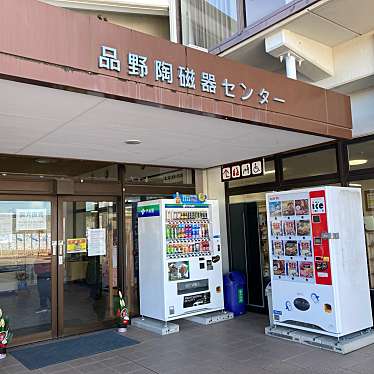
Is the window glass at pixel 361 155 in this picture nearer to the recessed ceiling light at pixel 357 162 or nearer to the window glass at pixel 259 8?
the recessed ceiling light at pixel 357 162

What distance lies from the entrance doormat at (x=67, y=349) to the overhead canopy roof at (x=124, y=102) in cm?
266

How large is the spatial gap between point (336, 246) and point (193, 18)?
16.5 feet

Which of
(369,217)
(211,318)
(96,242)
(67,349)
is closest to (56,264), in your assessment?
(96,242)

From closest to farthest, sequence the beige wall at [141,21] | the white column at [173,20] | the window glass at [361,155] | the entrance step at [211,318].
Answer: the window glass at [361,155] < the entrance step at [211,318] < the white column at [173,20] < the beige wall at [141,21]

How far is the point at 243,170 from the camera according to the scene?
6996mm

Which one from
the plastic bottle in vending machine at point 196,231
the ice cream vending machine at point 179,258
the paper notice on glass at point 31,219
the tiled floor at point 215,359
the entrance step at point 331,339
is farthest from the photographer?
the plastic bottle in vending machine at point 196,231

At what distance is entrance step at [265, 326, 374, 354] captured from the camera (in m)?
4.82

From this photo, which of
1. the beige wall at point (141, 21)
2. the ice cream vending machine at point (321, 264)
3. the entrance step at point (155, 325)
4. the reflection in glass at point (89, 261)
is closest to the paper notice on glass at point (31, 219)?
the reflection in glass at point (89, 261)

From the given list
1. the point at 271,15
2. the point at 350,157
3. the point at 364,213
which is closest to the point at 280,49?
the point at 271,15

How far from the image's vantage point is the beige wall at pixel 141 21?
8805 mm

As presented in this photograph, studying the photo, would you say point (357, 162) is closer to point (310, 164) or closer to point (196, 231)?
point (310, 164)

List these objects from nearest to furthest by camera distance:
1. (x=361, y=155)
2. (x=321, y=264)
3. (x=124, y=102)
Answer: (x=124, y=102) → (x=321, y=264) → (x=361, y=155)

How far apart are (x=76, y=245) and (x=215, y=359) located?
2790mm

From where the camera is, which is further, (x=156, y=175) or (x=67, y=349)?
(x=156, y=175)
